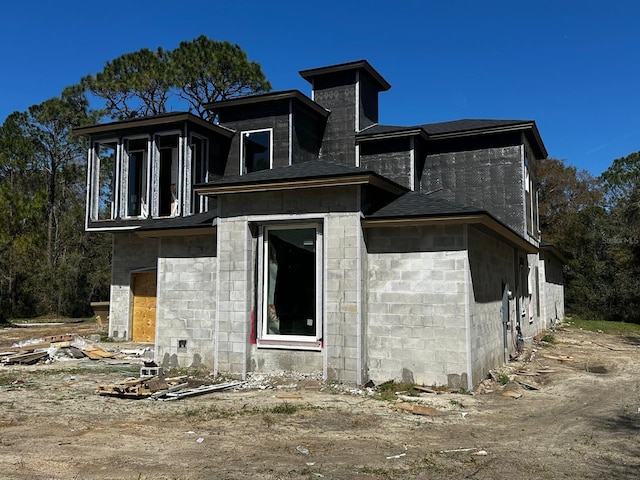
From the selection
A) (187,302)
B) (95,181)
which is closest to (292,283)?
(187,302)

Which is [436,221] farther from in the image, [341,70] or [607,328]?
[607,328]

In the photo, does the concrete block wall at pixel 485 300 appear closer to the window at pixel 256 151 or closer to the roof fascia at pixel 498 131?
the roof fascia at pixel 498 131

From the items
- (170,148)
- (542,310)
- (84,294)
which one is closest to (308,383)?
(170,148)

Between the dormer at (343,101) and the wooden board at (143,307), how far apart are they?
8.10m

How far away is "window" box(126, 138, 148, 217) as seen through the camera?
1956 cm

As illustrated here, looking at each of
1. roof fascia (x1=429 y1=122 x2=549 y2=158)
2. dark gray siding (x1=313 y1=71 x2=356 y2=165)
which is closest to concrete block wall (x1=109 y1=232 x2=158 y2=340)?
dark gray siding (x1=313 y1=71 x2=356 y2=165)

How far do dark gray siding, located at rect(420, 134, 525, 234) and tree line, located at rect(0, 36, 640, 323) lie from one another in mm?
16830

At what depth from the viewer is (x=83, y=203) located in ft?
130

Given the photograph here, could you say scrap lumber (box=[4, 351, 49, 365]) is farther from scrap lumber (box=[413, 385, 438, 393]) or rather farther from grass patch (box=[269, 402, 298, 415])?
scrap lumber (box=[413, 385, 438, 393])

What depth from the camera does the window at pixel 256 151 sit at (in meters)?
18.8

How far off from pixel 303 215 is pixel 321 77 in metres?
11.0

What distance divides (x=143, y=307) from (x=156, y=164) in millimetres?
5353

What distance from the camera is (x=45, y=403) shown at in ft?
30.2

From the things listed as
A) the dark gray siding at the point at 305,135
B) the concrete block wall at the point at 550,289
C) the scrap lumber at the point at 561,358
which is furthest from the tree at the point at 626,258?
the dark gray siding at the point at 305,135
